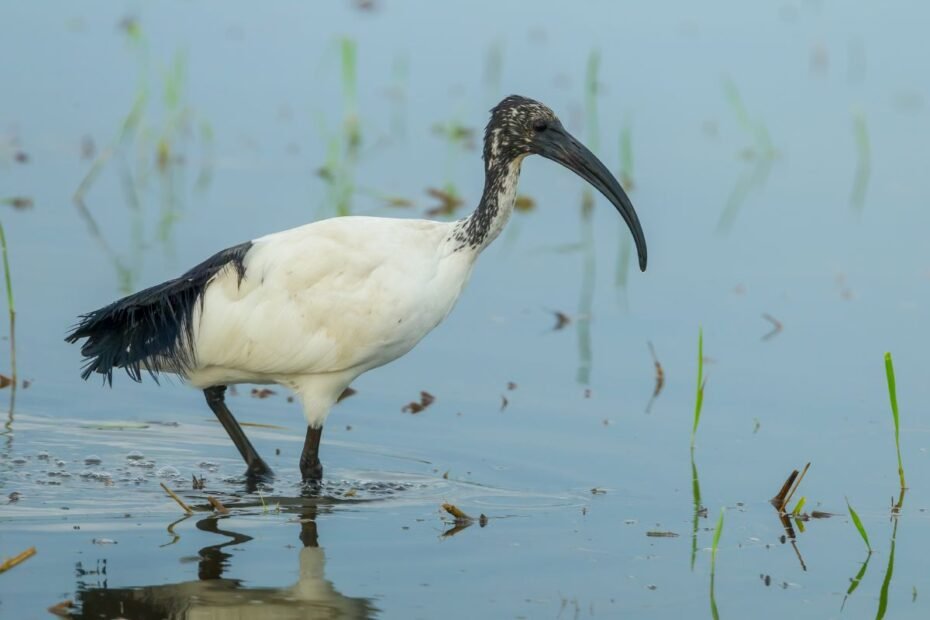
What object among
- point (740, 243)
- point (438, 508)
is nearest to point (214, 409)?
point (438, 508)

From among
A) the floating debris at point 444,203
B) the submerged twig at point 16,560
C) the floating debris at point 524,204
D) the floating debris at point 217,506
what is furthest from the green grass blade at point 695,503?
the floating debris at point 524,204

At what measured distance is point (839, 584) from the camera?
7461 millimetres

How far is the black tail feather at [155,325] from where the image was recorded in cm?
866

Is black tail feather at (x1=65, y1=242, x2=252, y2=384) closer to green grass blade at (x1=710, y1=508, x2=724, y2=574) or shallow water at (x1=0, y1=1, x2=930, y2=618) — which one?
shallow water at (x1=0, y1=1, x2=930, y2=618)

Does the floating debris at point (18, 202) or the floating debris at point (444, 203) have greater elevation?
the floating debris at point (444, 203)

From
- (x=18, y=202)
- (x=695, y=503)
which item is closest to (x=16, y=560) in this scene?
(x=695, y=503)

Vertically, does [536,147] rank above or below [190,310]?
above

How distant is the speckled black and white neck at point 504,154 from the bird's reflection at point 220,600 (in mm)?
2275

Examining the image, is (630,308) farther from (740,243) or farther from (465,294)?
(740,243)

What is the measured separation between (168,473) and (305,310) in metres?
1.04

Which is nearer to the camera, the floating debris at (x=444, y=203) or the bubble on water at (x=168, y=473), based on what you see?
the bubble on water at (x=168, y=473)

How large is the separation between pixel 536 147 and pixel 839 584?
2.67 meters

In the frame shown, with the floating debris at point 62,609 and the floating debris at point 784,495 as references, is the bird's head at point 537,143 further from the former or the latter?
the floating debris at point 62,609

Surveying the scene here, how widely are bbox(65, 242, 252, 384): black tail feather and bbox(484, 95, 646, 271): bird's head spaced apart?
1.28 meters
